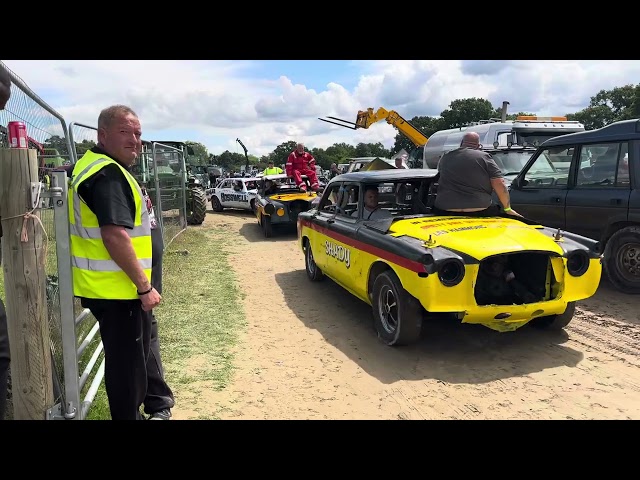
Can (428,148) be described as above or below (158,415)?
above

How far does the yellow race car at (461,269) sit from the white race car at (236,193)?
11802 millimetres

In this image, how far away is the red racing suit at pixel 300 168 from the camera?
13102 mm

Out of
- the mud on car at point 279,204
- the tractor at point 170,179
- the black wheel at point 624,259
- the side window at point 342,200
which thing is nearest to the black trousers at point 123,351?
the side window at point 342,200

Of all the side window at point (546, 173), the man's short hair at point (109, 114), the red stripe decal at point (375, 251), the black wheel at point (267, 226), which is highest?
the man's short hair at point (109, 114)

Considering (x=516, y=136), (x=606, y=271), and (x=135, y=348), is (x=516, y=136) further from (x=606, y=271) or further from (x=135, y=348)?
(x=135, y=348)

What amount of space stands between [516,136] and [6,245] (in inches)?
459

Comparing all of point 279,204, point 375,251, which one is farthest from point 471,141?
point 279,204

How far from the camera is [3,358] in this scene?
2713 millimetres

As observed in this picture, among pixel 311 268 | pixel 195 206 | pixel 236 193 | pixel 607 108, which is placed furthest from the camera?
pixel 607 108

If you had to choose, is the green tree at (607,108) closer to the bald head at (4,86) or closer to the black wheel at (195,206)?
the black wheel at (195,206)

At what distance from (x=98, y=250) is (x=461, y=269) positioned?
9.09 ft

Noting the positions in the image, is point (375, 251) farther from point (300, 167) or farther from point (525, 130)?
point (525, 130)

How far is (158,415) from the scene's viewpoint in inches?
140
